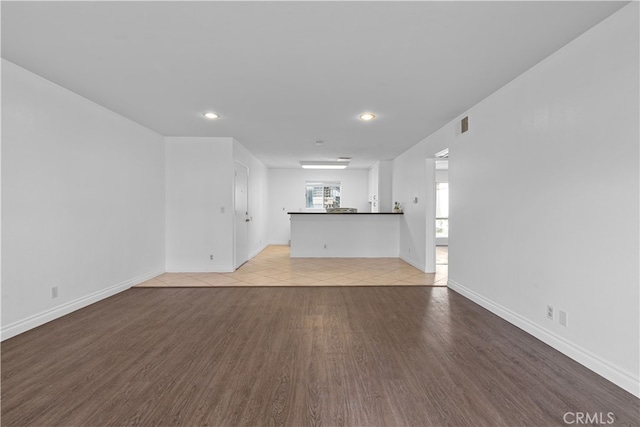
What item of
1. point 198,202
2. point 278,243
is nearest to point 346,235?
point 278,243

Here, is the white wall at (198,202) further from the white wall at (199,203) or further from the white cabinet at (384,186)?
the white cabinet at (384,186)

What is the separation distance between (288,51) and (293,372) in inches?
94.8

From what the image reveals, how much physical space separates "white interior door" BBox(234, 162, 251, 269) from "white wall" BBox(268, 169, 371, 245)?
8.68 feet

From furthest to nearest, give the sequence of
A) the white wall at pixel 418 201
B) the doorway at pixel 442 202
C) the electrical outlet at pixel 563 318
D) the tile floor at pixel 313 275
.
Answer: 1. the doorway at pixel 442 202
2. the white wall at pixel 418 201
3. the tile floor at pixel 313 275
4. the electrical outlet at pixel 563 318

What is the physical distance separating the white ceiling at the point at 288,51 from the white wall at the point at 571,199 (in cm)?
24

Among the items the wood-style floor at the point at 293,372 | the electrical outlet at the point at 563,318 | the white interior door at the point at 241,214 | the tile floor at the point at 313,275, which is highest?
the white interior door at the point at 241,214

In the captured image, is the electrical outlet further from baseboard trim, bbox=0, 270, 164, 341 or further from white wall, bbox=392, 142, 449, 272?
baseboard trim, bbox=0, 270, 164, 341

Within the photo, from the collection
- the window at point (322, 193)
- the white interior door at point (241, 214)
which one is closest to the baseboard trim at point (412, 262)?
the window at point (322, 193)

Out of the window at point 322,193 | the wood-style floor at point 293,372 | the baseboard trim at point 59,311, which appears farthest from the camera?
the window at point 322,193

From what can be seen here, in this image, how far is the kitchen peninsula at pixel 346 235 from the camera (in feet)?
21.5

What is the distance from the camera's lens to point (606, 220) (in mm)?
1850

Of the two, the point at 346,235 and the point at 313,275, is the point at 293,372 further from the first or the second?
the point at 346,235

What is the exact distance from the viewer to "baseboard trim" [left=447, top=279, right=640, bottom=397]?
1717mm

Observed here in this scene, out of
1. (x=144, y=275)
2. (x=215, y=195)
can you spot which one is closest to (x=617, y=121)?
(x=215, y=195)
